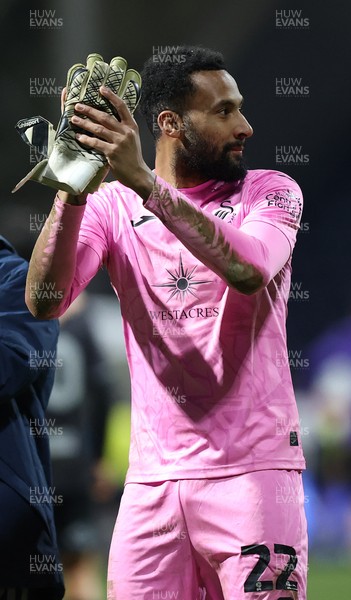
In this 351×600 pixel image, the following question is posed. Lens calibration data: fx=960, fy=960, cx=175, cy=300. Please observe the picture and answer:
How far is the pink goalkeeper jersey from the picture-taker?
1.98 m

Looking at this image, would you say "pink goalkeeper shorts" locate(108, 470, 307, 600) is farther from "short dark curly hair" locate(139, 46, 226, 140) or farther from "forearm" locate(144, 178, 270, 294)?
"short dark curly hair" locate(139, 46, 226, 140)

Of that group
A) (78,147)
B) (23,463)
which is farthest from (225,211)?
(23,463)

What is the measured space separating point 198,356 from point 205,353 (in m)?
0.02

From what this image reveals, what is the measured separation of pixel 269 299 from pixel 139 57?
2.07 meters

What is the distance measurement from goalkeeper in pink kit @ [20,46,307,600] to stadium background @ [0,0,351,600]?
165 centimetres

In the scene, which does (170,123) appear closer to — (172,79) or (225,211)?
(172,79)

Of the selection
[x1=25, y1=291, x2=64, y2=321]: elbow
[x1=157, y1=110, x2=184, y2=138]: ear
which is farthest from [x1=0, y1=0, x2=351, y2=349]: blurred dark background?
[x1=25, y1=291, x2=64, y2=321]: elbow

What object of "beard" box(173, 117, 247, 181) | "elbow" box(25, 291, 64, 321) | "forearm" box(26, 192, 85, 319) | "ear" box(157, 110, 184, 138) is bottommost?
"elbow" box(25, 291, 64, 321)

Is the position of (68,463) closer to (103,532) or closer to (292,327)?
(103,532)

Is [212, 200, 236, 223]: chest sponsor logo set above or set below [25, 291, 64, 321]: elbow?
above

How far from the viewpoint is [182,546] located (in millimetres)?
1948

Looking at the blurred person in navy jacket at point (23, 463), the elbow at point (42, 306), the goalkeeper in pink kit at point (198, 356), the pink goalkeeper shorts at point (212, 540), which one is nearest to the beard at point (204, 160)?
the goalkeeper in pink kit at point (198, 356)

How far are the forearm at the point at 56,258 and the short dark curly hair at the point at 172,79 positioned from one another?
1.63ft

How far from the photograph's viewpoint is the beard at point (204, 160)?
219cm
